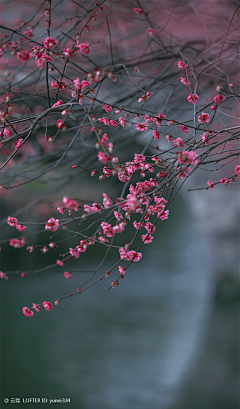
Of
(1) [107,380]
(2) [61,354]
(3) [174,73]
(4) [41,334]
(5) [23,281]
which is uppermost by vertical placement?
(3) [174,73]

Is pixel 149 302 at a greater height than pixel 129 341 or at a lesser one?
greater

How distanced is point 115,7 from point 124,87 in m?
0.44

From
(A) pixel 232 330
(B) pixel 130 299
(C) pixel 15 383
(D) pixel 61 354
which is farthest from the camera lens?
(B) pixel 130 299

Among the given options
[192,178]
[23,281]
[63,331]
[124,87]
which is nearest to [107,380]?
[63,331]

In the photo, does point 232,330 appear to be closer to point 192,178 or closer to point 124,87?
point 192,178

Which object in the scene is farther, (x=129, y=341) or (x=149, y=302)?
(x=149, y=302)

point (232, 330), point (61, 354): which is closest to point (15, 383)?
point (61, 354)

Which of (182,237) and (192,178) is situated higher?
(192,178)

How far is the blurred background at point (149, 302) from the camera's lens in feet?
5.18

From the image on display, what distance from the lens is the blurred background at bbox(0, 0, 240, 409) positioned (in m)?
1.58

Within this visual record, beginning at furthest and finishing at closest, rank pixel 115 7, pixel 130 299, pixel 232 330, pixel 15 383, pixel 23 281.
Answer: pixel 23 281
pixel 130 299
pixel 232 330
pixel 15 383
pixel 115 7

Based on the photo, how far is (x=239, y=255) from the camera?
2.64m

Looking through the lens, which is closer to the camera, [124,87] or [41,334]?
[124,87]

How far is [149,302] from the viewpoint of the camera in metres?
2.38
